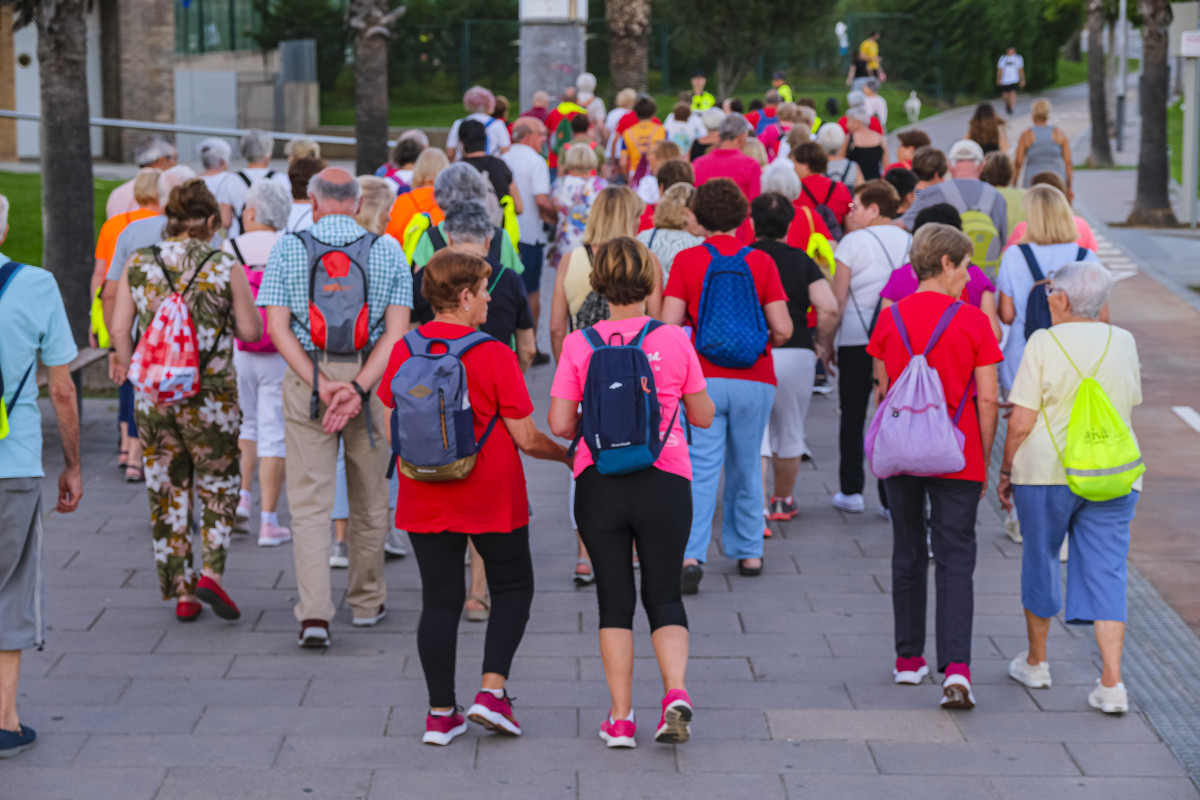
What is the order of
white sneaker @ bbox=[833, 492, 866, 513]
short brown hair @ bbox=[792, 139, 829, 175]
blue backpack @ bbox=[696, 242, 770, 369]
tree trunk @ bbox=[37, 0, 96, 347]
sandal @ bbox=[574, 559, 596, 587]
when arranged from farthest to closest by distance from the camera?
tree trunk @ bbox=[37, 0, 96, 347] < short brown hair @ bbox=[792, 139, 829, 175] < white sneaker @ bbox=[833, 492, 866, 513] < sandal @ bbox=[574, 559, 596, 587] < blue backpack @ bbox=[696, 242, 770, 369]

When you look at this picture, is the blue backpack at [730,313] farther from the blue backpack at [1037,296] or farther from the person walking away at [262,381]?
the person walking away at [262,381]

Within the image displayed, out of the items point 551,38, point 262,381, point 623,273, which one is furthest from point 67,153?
point 551,38

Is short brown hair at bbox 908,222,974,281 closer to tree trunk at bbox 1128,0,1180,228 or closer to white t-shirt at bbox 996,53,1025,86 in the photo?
tree trunk at bbox 1128,0,1180,228

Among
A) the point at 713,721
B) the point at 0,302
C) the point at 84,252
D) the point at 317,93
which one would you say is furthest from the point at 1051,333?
the point at 317,93

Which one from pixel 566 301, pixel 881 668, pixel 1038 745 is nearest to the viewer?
pixel 1038 745

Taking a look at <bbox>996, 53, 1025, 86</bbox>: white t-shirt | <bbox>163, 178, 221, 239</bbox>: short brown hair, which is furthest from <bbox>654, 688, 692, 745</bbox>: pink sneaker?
<bbox>996, 53, 1025, 86</bbox>: white t-shirt

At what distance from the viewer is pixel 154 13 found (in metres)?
28.0

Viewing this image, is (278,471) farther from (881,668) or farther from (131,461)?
(881,668)

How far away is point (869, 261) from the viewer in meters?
8.11

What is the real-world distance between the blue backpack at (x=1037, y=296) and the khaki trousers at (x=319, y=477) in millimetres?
3173

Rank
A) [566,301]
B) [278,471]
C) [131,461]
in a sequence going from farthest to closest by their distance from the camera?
[131,461]
[278,471]
[566,301]

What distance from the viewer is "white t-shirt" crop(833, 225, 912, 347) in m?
8.10

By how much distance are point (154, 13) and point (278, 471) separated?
22707 millimetres

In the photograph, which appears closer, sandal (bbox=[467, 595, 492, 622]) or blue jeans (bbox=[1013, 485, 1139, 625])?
blue jeans (bbox=[1013, 485, 1139, 625])
